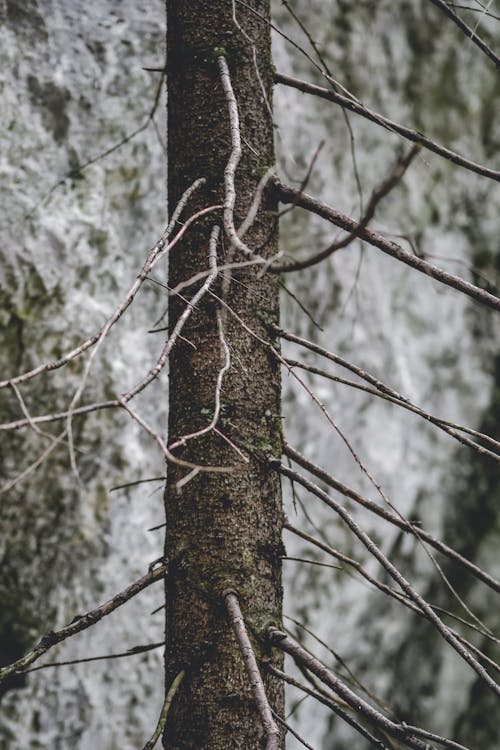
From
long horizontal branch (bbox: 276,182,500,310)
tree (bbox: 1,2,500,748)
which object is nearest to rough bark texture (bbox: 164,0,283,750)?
tree (bbox: 1,2,500,748)

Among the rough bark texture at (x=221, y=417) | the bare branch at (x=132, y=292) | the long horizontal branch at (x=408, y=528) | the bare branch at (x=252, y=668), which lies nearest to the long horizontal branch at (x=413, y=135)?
the rough bark texture at (x=221, y=417)

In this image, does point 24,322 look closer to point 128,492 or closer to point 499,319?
point 128,492

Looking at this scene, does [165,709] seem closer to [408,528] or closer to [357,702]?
[357,702]

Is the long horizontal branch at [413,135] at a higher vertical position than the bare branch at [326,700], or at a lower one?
higher

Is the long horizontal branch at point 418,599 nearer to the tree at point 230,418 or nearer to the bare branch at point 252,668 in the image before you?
the tree at point 230,418

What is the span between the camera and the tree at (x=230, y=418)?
97 cm

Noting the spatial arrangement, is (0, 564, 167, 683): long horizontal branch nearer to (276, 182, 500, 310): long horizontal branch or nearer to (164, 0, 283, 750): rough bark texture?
(164, 0, 283, 750): rough bark texture

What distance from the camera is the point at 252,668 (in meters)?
0.91

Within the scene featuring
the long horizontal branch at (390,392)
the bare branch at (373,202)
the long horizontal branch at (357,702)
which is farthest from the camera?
the long horizontal branch at (390,392)

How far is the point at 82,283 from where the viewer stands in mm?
2865

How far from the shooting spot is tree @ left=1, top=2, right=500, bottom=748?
969mm

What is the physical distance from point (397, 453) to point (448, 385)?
705mm

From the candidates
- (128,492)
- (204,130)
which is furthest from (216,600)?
(128,492)

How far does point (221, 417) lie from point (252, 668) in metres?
0.37
